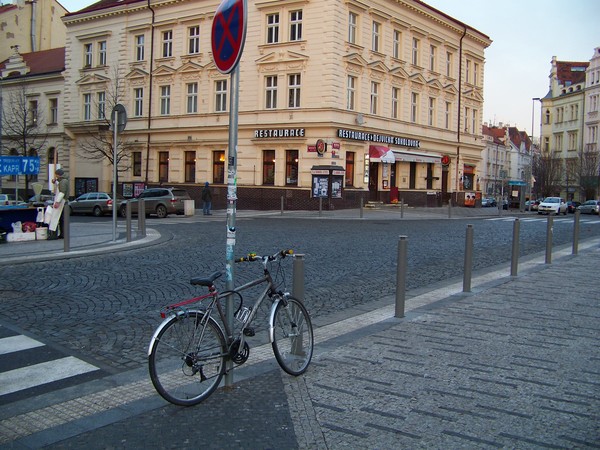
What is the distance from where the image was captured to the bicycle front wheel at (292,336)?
506 cm

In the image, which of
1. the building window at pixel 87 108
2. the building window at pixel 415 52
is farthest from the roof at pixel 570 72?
the building window at pixel 87 108

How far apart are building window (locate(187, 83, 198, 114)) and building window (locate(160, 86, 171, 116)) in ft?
5.91

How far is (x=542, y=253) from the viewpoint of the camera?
609 inches

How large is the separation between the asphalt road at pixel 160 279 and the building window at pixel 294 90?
1777cm

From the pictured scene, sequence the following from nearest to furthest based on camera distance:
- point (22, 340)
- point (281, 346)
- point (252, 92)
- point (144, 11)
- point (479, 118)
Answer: point (281, 346) → point (22, 340) → point (252, 92) → point (144, 11) → point (479, 118)

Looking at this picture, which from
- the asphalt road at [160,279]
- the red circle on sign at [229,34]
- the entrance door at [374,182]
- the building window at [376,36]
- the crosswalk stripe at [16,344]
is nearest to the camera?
the red circle on sign at [229,34]

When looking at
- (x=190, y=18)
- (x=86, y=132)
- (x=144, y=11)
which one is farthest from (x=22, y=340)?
(x=86, y=132)

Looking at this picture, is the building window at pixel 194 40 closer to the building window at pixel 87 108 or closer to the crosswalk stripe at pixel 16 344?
the building window at pixel 87 108

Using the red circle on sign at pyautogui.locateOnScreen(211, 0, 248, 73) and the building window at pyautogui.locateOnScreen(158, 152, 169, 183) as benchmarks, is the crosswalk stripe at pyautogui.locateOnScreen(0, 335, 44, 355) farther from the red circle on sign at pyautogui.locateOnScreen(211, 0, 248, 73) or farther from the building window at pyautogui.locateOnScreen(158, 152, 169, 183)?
the building window at pyautogui.locateOnScreen(158, 152, 169, 183)

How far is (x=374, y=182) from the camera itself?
38.5 meters

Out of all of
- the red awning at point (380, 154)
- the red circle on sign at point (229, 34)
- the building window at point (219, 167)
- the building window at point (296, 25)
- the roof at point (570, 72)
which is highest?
the roof at point (570, 72)

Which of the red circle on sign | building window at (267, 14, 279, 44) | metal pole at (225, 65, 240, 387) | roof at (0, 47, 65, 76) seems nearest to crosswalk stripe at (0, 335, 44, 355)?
metal pole at (225, 65, 240, 387)

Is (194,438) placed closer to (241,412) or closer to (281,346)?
(241,412)

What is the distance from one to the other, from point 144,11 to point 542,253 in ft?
116
